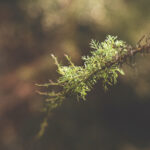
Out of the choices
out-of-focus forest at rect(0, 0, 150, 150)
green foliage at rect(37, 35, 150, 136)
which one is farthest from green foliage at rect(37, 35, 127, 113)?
out-of-focus forest at rect(0, 0, 150, 150)

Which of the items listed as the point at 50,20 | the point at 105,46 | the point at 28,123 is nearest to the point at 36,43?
the point at 50,20

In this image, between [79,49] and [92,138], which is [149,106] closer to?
[92,138]

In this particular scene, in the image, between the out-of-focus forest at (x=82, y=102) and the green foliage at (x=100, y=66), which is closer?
the green foliage at (x=100, y=66)

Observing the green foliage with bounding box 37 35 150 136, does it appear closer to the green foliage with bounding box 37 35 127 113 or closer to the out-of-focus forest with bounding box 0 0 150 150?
the green foliage with bounding box 37 35 127 113

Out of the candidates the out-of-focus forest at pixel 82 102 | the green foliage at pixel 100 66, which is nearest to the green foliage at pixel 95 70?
the green foliage at pixel 100 66

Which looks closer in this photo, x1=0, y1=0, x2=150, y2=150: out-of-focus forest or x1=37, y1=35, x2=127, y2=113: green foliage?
x1=37, y1=35, x2=127, y2=113: green foliage

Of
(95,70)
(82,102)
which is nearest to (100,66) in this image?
(95,70)

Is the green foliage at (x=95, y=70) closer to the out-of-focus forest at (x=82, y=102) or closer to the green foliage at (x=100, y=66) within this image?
the green foliage at (x=100, y=66)

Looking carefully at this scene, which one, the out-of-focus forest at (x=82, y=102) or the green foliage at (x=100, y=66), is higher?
the out-of-focus forest at (x=82, y=102)
